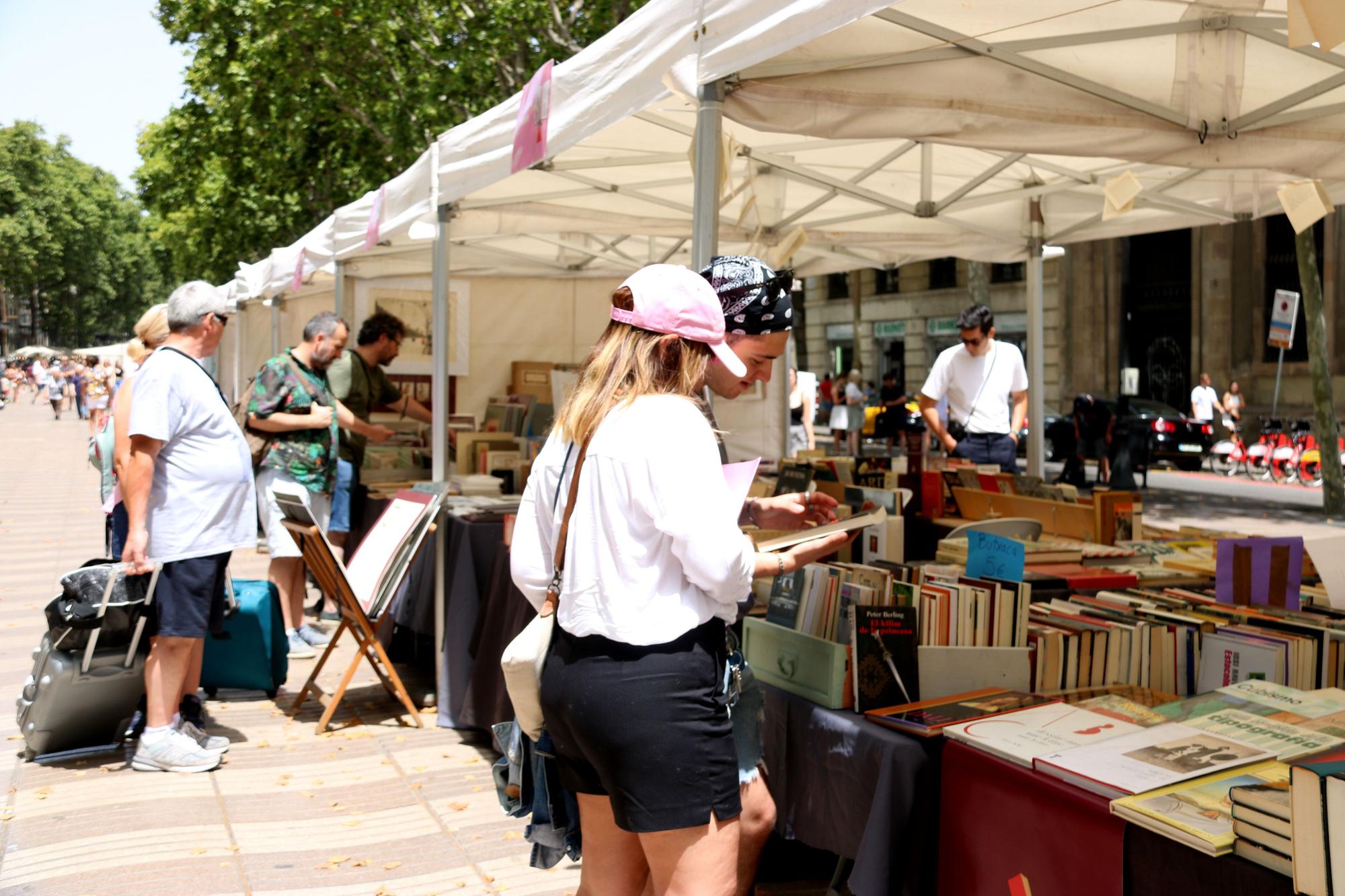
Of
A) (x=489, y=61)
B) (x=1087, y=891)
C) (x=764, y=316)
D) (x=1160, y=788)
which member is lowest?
(x=1087, y=891)

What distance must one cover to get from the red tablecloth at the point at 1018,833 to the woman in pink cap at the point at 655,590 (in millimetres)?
535

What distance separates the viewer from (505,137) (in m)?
4.73

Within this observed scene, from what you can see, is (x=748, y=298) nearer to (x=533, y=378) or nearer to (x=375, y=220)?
(x=375, y=220)

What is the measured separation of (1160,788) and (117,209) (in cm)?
10098

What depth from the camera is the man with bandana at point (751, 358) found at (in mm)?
2164

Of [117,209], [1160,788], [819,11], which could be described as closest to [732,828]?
[1160,788]

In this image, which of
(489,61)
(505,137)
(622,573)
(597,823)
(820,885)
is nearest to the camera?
(622,573)

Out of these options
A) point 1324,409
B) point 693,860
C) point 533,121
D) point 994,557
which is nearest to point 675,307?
point 693,860

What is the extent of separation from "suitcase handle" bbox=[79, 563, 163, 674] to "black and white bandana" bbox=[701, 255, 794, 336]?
9.59 feet

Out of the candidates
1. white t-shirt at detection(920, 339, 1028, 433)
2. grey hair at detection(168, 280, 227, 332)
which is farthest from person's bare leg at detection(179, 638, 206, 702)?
white t-shirt at detection(920, 339, 1028, 433)

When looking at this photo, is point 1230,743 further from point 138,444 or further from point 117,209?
point 117,209

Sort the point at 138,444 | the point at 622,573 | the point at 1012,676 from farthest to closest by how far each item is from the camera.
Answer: the point at 138,444 < the point at 1012,676 < the point at 622,573

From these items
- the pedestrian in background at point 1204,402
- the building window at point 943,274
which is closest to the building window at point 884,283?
the building window at point 943,274

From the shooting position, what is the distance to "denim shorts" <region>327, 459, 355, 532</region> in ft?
21.5
